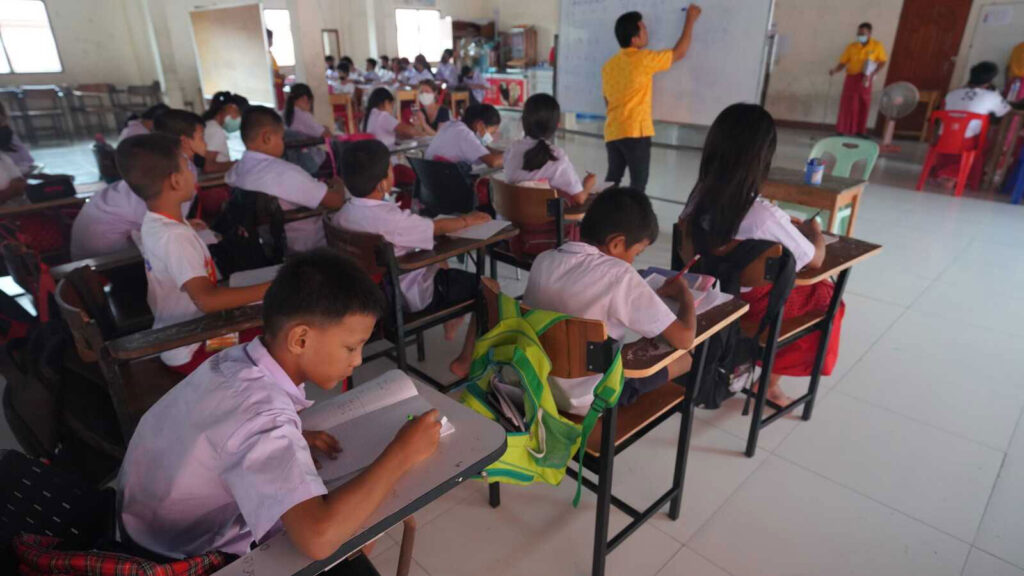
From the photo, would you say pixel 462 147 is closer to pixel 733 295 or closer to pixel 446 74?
pixel 733 295

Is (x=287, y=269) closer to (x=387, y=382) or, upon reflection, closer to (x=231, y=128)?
(x=387, y=382)

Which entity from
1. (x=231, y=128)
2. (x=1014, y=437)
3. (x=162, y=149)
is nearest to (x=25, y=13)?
(x=231, y=128)

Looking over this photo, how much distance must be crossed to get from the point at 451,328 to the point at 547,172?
882mm

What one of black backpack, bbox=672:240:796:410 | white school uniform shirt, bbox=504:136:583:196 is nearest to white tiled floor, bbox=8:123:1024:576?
black backpack, bbox=672:240:796:410

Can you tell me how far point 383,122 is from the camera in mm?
4766

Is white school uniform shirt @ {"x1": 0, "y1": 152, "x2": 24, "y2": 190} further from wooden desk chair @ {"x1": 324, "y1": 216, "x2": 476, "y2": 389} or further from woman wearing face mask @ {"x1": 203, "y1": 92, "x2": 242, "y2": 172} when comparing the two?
wooden desk chair @ {"x1": 324, "y1": 216, "x2": 476, "y2": 389}

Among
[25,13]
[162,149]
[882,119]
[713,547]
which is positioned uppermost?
[25,13]

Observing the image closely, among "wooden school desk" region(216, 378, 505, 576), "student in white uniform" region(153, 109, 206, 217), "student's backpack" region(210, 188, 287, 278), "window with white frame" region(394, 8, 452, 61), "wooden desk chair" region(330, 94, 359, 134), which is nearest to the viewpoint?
"wooden school desk" region(216, 378, 505, 576)

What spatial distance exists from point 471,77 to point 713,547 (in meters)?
9.34

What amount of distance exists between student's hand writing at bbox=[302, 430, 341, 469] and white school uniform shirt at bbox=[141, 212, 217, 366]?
0.68m

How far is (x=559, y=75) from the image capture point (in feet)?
15.8

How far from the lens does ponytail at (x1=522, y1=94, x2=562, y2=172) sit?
9.23ft

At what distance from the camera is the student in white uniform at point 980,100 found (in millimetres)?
5109

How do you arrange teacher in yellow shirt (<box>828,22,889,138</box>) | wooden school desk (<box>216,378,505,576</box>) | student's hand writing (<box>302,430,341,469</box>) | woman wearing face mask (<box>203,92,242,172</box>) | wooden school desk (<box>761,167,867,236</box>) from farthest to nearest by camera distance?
→ teacher in yellow shirt (<box>828,22,889,138</box>) < woman wearing face mask (<box>203,92,242,172</box>) < wooden school desk (<box>761,167,867,236</box>) < student's hand writing (<box>302,430,341,469</box>) < wooden school desk (<box>216,378,505,576</box>)
